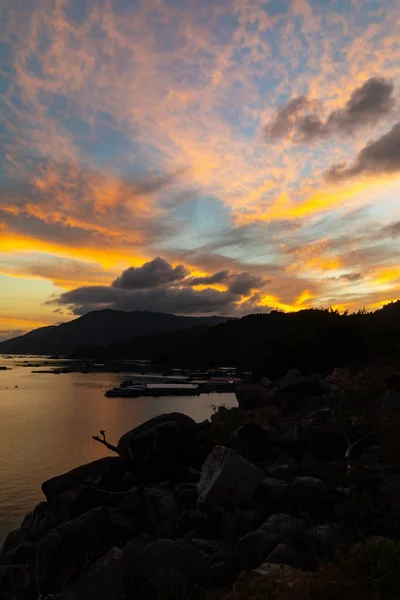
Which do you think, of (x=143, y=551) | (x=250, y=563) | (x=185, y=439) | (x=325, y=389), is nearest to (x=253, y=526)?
(x=250, y=563)

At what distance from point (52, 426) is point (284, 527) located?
166 feet

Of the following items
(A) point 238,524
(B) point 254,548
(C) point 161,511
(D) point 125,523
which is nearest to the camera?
(B) point 254,548

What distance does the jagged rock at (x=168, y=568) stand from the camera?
36.6ft

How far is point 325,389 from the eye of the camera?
1270 inches

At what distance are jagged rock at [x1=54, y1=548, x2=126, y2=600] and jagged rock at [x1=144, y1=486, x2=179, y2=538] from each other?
14.0ft

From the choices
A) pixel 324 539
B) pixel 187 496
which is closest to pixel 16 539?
pixel 187 496

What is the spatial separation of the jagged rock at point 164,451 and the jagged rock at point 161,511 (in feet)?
4.86

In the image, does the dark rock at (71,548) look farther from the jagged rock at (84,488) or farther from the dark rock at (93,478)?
the dark rock at (93,478)

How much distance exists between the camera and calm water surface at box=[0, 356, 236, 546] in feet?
103

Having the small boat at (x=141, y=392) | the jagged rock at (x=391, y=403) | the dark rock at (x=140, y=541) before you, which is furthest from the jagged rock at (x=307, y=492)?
the small boat at (x=141, y=392)

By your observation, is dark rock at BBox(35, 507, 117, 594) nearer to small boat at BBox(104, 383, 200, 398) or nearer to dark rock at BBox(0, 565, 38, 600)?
A: dark rock at BBox(0, 565, 38, 600)

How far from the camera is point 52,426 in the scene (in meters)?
58.4

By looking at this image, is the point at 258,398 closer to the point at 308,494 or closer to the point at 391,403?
the point at 391,403

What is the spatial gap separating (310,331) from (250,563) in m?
64.2
